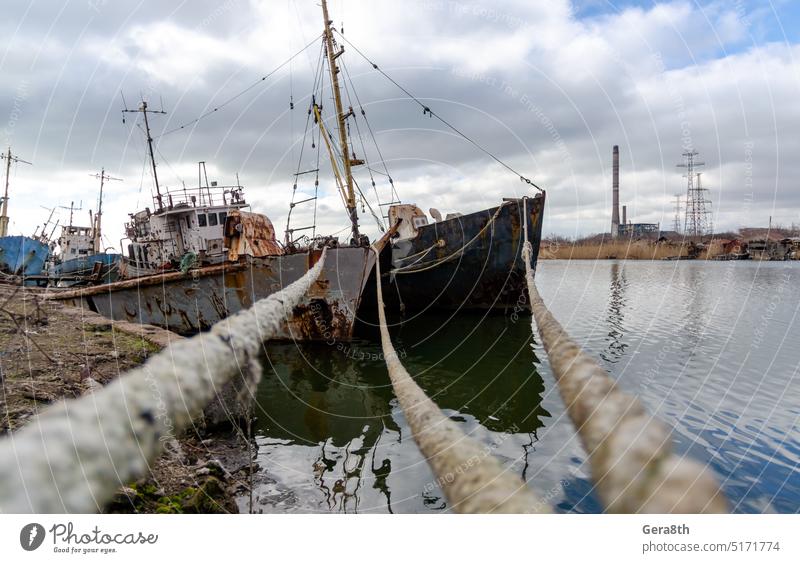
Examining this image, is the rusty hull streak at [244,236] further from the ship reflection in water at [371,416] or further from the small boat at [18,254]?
the small boat at [18,254]

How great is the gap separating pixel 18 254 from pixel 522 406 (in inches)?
1154

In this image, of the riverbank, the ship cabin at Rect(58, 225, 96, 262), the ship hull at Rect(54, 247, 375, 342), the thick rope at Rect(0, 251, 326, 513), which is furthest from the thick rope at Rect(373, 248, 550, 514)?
the ship cabin at Rect(58, 225, 96, 262)

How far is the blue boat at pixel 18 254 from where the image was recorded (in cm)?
2312

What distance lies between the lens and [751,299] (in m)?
17.5

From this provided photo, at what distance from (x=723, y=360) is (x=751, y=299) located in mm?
11427

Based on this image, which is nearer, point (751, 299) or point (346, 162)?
point (346, 162)

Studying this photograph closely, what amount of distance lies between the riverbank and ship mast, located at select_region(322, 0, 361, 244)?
265 inches

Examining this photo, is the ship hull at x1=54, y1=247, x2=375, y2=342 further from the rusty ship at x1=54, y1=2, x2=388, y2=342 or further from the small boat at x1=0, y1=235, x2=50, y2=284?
the small boat at x1=0, y1=235, x2=50, y2=284

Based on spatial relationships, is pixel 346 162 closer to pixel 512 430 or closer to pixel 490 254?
pixel 490 254

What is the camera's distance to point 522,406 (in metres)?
7.09

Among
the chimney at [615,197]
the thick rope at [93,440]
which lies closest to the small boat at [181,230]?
the thick rope at [93,440]

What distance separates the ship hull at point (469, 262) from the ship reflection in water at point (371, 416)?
3340 mm

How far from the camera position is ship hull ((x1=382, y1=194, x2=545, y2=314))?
1469cm
